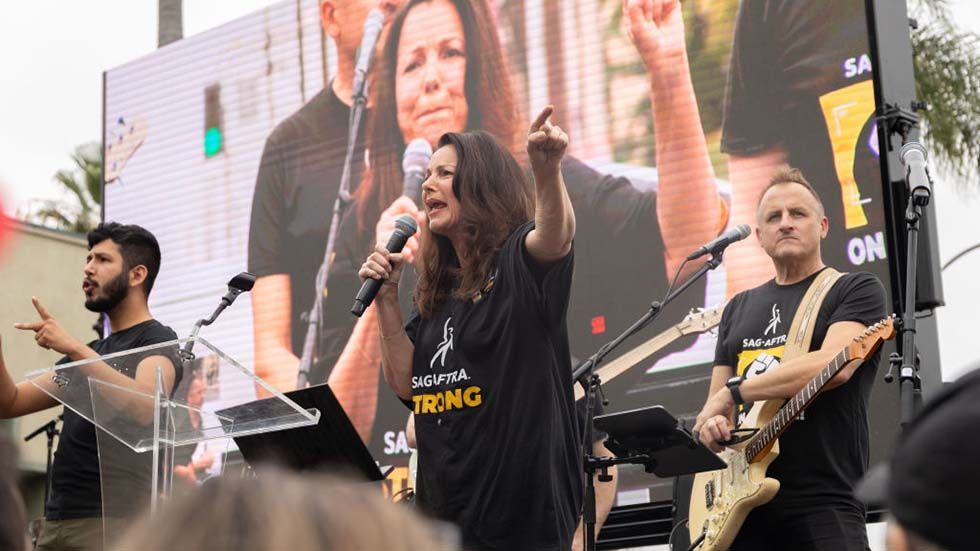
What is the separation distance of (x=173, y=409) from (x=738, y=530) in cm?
215

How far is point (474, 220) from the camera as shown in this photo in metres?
3.94

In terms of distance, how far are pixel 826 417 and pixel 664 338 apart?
261cm

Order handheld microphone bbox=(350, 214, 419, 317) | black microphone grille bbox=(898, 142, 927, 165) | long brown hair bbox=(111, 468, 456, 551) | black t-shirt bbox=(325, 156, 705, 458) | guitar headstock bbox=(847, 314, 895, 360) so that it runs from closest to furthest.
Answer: long brown hair bbox=(111, 468, 456, 551), handheld microphone bbox=(350, 214, 419, 317), guitar headstock bbox=(847, 314, 895, 360), black microphone grille bbox=(898, 142, 927, 165), black t-shirt bbox=(325, 156, 705, 458)

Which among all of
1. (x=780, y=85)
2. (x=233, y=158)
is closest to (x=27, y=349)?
(x=233, y=158)

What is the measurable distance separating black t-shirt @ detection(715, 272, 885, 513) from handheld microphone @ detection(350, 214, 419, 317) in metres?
1.60

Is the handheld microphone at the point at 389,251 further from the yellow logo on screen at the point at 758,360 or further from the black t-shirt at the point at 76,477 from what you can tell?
the yellow logo on screen at the point at 758,360

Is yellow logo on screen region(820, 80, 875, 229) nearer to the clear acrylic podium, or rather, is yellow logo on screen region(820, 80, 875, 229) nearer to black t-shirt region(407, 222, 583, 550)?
black t-shirt region(407, 222, 583, 550)

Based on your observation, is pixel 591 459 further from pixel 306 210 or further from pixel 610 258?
pixel 306 210

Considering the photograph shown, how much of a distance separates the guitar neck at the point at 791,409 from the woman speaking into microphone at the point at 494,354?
1191 mm

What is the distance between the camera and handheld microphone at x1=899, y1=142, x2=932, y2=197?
5.14 metres

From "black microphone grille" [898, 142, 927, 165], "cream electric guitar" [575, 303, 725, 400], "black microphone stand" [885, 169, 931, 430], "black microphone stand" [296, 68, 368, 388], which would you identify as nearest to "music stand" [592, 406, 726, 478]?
"black microphone stand" [885, 169, 931, 430]

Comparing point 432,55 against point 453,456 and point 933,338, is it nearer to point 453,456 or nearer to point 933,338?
point 933,338

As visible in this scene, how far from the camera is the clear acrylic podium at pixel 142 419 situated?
404 centimetres

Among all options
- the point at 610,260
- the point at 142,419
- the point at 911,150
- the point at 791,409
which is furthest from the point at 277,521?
the point at 610,260
